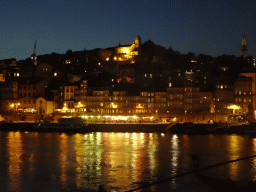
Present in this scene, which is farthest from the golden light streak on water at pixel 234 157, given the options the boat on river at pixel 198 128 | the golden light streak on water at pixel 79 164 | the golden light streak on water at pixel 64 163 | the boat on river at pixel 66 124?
the boat on river at pixel 66 124

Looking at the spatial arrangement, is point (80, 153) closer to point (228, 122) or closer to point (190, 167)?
point (190, 167)

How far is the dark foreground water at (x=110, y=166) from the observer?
2252 centimetres

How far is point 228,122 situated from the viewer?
226 feet

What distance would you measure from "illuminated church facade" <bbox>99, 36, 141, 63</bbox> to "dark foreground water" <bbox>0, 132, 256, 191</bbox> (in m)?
62.0

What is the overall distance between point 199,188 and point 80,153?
18.1m

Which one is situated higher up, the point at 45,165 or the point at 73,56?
the point at 73,56

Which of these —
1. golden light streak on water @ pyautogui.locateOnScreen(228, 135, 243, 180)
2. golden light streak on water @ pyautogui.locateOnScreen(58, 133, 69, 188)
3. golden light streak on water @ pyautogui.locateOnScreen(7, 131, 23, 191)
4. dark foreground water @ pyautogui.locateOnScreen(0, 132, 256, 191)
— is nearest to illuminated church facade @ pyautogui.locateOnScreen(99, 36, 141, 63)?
golden light streak on water @ pyautogui.locateOnScreen(228, 135, 243, 180)

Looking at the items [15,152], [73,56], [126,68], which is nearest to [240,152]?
[15,152]

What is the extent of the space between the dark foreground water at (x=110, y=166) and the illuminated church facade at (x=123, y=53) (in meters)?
62.0

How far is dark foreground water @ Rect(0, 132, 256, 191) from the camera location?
2252 centimetres

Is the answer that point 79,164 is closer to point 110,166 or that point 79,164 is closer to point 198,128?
point 110,166

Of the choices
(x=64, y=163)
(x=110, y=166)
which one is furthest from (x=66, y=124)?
(x=110, y=166)

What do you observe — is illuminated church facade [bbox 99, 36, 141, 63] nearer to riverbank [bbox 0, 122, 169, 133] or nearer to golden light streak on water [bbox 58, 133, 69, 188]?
riverbank [bbox 0, 122, 169, 133]

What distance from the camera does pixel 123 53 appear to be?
10588cm
